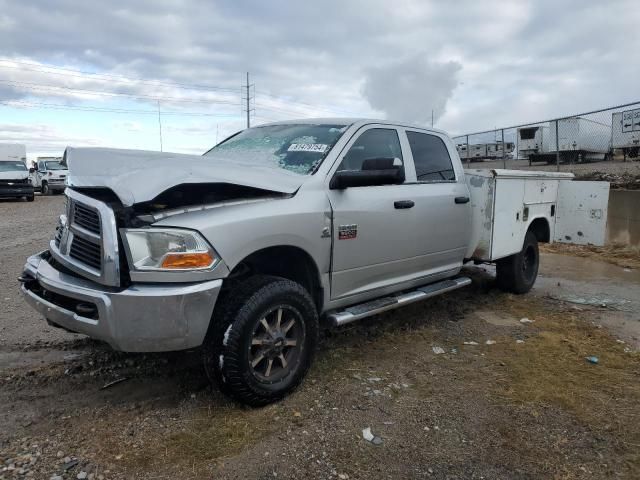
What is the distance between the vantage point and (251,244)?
3.17 meters

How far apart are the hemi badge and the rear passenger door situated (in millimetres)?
774

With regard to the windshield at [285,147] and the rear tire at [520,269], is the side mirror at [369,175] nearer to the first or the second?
the windshield at [285,147]

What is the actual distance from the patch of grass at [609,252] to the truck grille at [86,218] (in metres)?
8.26

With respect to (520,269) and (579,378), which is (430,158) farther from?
(579,378)

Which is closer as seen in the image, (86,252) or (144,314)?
(144,314)

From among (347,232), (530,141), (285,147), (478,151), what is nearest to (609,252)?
(347,232)

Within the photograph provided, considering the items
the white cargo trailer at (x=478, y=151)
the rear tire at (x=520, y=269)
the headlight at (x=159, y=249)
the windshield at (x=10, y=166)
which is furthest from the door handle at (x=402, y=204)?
the windshield at (x=10, y=166)

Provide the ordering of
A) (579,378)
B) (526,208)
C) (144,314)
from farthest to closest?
(526,208), (579,378), (144,314)

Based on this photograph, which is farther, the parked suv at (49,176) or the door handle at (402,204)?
the parked suv at (49,176)

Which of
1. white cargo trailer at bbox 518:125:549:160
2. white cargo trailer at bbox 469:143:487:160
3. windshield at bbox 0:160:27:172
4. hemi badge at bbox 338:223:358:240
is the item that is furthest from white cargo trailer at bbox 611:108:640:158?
windshield at bbox 0:160:27:172

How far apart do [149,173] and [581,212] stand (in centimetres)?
555

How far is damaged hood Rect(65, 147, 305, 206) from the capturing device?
9.46ft

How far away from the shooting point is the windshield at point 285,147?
3961 mm

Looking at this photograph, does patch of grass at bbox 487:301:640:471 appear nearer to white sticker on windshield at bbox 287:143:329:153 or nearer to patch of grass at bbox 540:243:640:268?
white sticker on windshield at bbox 287:143:329:153
